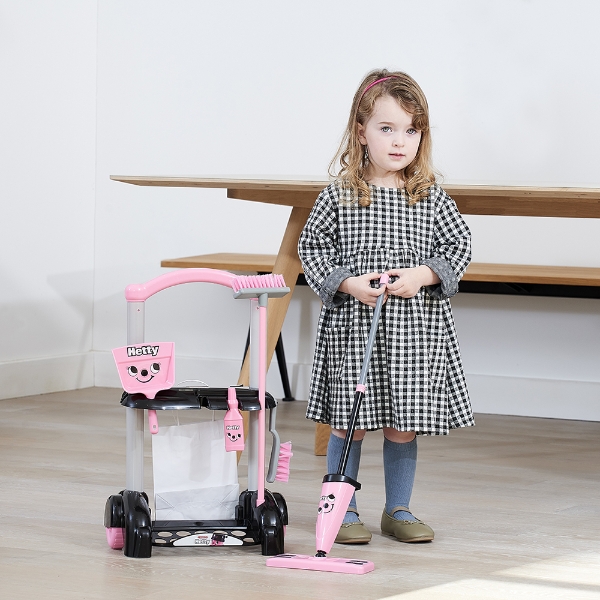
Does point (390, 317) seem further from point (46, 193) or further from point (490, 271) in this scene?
point (46, 193)

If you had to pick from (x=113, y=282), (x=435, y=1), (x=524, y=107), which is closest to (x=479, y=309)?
(x=524, y=107)

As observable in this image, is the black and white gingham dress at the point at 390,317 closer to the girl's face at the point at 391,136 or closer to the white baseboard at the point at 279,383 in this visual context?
the girl's face at the point at 391,136

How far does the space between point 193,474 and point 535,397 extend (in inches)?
78.4

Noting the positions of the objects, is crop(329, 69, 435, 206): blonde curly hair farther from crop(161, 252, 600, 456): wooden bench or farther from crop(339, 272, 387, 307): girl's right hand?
crop(161, 252, 600, 456): wooden bench

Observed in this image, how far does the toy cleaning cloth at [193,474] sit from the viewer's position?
175 cm

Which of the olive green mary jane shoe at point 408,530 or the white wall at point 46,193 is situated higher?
the white wall at point 46,193

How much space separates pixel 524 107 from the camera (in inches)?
134

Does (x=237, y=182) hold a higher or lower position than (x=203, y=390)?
higher

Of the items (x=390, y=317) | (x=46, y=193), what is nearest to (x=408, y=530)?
(x=390, y=317)

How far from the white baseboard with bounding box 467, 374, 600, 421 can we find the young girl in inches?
64.5

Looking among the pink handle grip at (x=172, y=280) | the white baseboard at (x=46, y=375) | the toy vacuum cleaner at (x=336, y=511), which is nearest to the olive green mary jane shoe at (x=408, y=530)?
the toy vacuum cleaner at (x=336, y=511)

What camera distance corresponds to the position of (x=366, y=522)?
6.62 ft

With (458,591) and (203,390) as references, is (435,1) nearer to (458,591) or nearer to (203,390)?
(203,390)

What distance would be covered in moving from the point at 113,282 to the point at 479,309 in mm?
1390
